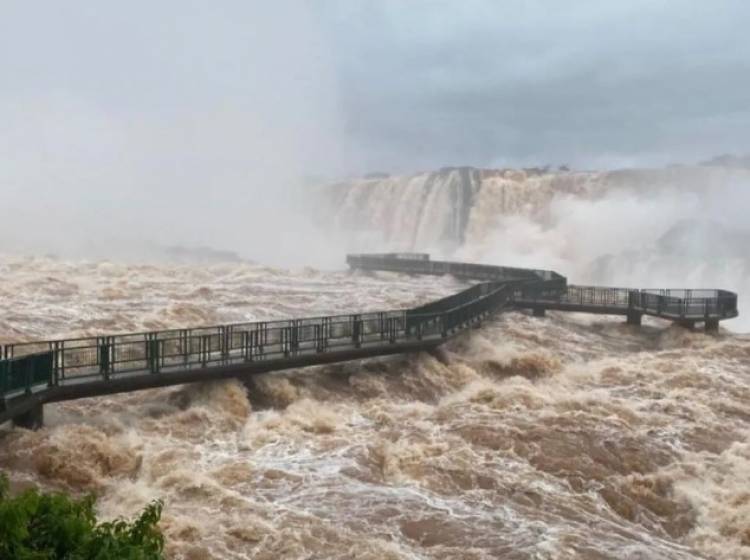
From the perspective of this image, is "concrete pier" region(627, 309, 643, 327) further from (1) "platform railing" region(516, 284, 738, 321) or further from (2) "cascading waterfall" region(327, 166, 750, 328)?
(2) "cascading waterfall" region(327, 166, 750, 328)

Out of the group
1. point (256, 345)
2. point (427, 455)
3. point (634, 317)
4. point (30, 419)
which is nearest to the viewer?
point (30, 419)

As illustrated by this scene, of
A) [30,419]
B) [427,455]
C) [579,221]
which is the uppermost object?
[579,221]

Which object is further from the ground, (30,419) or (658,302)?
(658,302)

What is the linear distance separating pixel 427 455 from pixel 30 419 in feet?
24.9

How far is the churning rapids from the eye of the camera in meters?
11.3

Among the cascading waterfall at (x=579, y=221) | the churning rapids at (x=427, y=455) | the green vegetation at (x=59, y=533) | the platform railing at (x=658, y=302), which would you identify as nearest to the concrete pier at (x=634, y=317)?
the platform railing at (x=658, y=302)

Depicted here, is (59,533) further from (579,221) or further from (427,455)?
(579,221)

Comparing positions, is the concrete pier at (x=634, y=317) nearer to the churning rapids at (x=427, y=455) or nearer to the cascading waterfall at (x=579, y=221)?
the churning rapids at (x=427, y=455)

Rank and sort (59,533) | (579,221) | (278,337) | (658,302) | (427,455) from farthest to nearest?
1. (579,221)
2. (658,302)
3. (278,337)
4. (427,455)
5. (59,533)

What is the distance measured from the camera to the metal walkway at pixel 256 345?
46.9 feet

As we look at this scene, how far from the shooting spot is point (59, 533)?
618 centimetres

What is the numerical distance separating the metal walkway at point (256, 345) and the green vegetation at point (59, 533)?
296 inches

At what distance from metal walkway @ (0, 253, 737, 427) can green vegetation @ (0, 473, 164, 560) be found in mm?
7508

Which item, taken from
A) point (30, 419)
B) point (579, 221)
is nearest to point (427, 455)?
point (30, 419)
